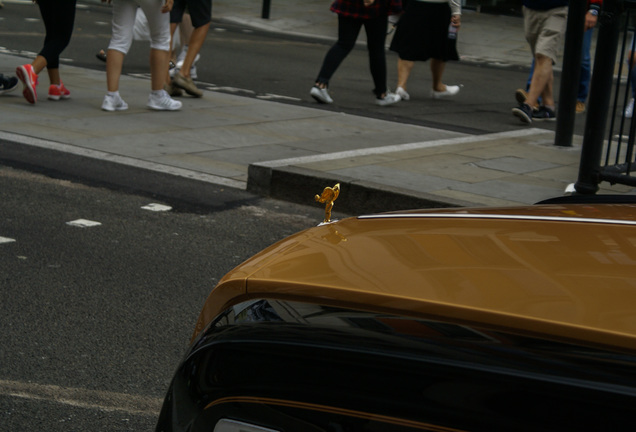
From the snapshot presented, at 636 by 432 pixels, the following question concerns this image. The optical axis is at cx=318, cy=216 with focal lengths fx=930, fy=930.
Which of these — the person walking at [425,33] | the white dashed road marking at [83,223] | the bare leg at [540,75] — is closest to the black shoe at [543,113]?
the bare leg at [540,75]

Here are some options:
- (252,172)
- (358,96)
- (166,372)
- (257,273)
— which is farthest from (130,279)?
(358,96)

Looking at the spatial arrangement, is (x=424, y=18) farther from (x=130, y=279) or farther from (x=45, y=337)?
(x=45, y=337)

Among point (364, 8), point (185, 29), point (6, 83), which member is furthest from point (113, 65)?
point (185, 29)

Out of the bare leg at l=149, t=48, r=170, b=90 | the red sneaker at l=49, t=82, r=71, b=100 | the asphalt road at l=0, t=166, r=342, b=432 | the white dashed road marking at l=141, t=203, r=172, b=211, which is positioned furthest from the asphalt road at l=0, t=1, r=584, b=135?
the asphalt road at l=0, t=166, r=342, b=432

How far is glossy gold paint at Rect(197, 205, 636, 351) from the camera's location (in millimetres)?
1521

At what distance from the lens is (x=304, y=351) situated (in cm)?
167

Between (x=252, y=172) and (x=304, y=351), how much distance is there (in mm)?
4734

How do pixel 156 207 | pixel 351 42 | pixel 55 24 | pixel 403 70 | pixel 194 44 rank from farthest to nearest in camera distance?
pixel 403 70
pixel 351 42
pixel 194 44
pixel 55 24
pixel 156 207

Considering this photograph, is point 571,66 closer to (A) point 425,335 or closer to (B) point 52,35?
(B) point 52,35

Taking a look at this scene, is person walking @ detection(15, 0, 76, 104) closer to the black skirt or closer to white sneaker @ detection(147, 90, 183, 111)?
white sneaker @ detection(147, 90, 183, 111)

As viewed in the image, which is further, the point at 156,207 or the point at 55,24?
the point at 55,24

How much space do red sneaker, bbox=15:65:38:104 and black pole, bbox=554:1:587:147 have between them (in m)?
4.75

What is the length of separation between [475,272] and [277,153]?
18.6 feet

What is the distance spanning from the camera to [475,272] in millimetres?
1733
